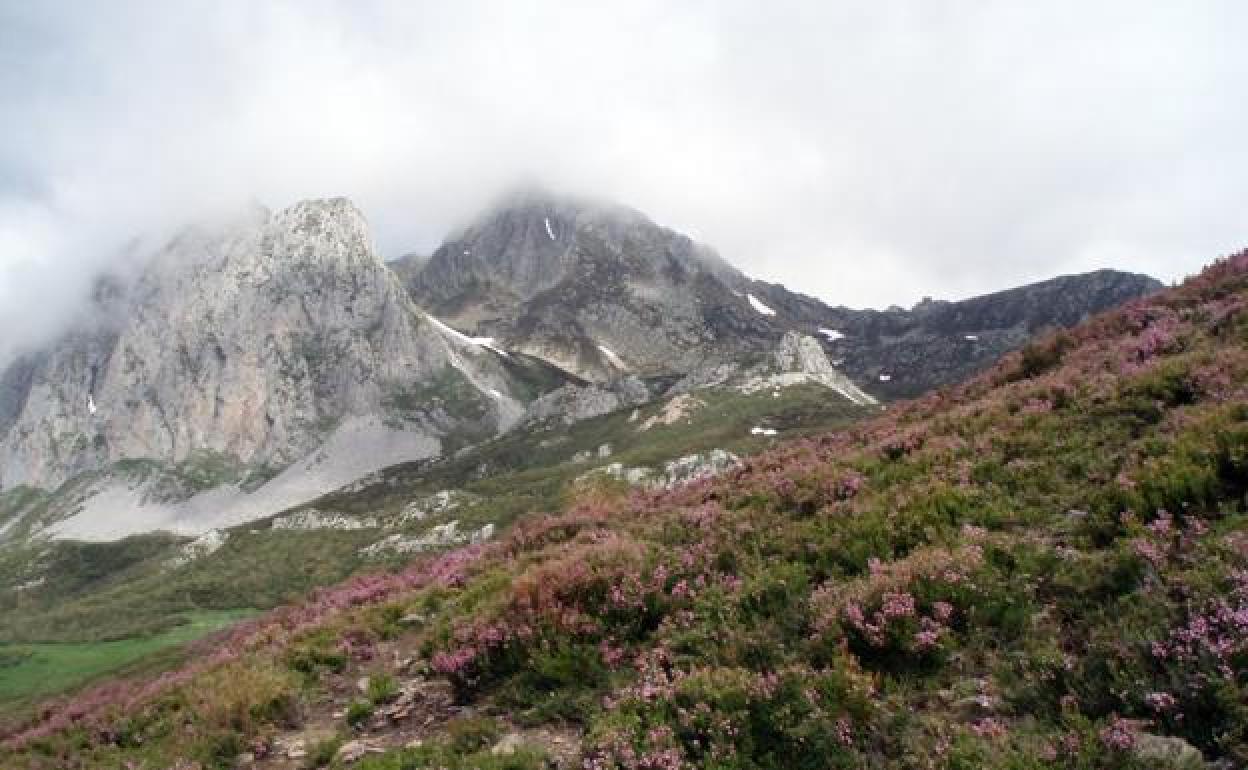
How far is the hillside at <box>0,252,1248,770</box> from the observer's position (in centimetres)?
688

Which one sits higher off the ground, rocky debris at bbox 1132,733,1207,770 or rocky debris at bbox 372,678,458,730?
rocky debris at bbox 1132,733,1207,770

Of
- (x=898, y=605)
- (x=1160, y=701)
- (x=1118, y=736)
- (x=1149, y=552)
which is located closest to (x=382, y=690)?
(x=898, y=605)

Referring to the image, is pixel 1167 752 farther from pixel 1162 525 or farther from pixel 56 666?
pixel 56 666

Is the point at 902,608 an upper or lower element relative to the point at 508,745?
upper

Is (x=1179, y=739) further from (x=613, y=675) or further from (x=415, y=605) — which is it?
(x=415, y=605)

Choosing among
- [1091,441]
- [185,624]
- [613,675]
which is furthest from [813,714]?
[185,624]

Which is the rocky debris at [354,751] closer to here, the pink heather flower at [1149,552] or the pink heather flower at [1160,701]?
the pink heather flower at [1160,701]

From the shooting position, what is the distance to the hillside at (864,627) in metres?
6.88

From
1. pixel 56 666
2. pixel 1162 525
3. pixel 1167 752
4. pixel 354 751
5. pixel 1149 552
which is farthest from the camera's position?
pixel 56 666

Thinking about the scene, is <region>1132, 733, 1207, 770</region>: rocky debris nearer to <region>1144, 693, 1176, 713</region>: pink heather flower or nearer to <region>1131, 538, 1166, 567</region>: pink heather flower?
<region>1144, 693, 1176, 713</region>: pink heather flower

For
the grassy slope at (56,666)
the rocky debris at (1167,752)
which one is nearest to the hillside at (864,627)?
the rocky debris at (1167,752)

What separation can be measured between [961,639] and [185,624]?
170067mm

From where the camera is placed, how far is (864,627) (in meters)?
8.76

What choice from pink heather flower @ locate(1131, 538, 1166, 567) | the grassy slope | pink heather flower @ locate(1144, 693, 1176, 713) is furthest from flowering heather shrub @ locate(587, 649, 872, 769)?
the grassy slope
